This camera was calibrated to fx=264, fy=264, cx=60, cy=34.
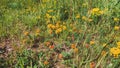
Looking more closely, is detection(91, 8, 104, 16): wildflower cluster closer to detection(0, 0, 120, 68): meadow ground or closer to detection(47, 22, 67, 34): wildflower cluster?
detection(0, 0, 120, 68): meadow ground

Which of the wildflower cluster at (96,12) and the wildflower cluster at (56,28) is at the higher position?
the wildflower cluster at (96,12)

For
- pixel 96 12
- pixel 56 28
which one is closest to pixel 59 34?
pixel 56 28

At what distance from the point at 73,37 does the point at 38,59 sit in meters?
0.88

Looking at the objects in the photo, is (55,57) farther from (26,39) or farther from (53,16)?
(53,16)

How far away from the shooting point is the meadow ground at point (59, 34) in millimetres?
4215

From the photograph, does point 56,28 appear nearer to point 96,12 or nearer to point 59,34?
point 59,34

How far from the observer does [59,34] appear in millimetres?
4902

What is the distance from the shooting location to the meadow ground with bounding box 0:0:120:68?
13.8ft

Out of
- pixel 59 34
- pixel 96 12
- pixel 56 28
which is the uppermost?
pixel 96 12

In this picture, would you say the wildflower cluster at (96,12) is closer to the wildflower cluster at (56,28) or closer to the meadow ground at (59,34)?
the meadow ground at (59,34)

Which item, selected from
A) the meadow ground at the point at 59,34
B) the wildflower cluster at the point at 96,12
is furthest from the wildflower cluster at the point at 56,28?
the wildflower cluster at the point at 96,12

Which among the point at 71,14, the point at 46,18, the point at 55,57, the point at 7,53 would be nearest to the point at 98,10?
the point at 71,14

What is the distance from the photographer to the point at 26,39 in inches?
183

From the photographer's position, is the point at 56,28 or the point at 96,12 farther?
the point at 96,12
